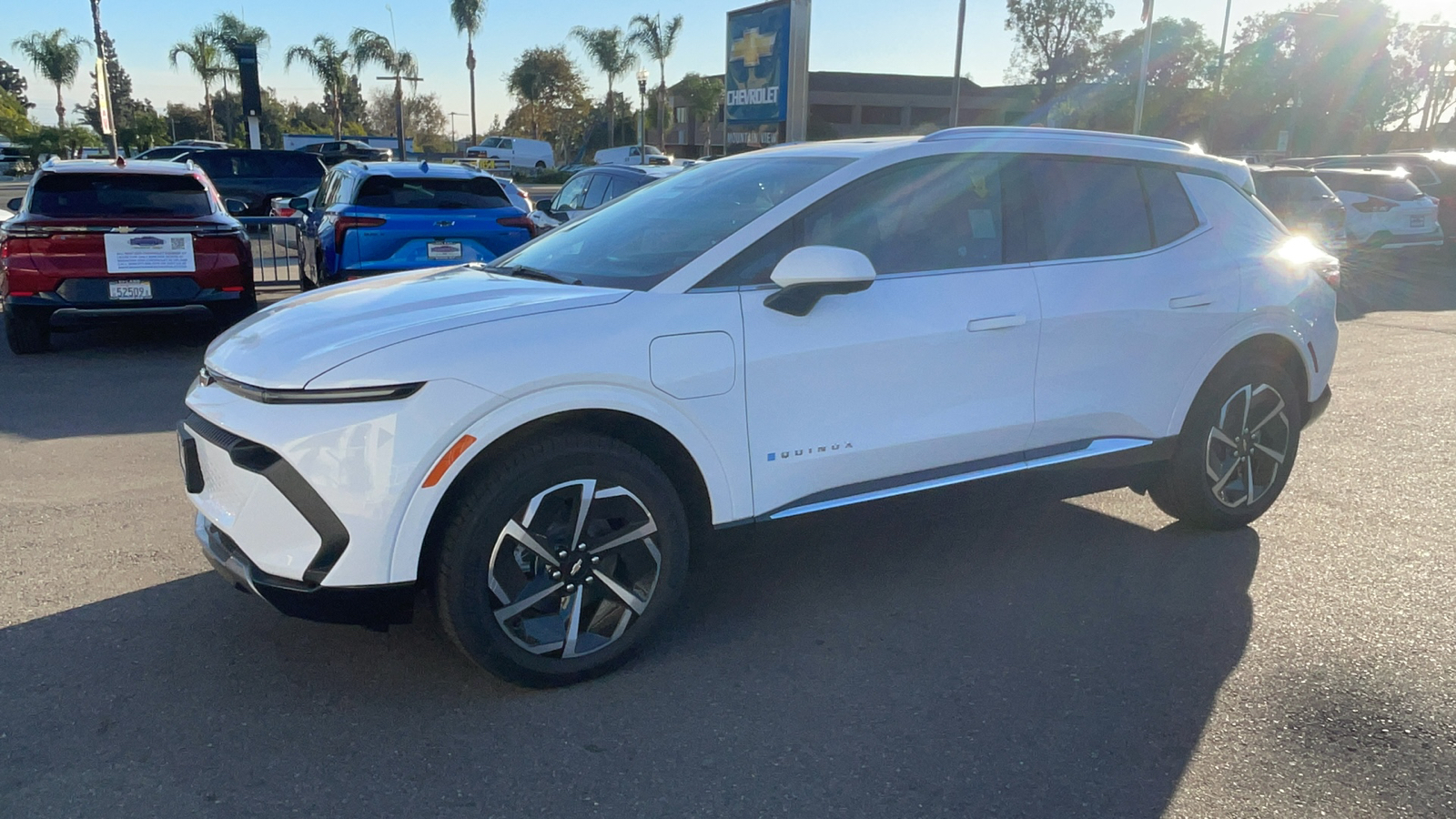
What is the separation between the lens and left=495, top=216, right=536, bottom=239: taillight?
29.8ft

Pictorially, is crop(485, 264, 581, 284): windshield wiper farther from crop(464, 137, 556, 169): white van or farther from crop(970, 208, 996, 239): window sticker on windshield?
crop(464, 137, 556, 169): white van

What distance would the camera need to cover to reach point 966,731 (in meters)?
3.14

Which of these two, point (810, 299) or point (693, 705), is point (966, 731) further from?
point (810, 299)

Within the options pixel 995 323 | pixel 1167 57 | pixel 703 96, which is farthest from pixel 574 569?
pixel 703 96

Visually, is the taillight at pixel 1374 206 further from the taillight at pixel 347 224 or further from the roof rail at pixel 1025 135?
the taillight at pixel 347 224

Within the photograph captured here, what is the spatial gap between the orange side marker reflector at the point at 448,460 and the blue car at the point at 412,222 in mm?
5855

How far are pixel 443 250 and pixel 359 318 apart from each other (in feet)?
18.8

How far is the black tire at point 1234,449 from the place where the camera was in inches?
180

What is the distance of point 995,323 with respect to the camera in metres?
3.86

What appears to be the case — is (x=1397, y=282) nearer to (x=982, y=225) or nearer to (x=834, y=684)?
(x=982, y=225)

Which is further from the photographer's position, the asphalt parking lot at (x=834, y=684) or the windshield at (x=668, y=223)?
the windshield at (x=668, y=223)

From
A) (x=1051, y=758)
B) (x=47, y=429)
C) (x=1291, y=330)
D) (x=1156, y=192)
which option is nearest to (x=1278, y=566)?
(x=1291, y=330)

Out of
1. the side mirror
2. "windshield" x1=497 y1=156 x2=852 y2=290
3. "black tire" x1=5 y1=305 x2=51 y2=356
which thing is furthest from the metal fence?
the side mirror

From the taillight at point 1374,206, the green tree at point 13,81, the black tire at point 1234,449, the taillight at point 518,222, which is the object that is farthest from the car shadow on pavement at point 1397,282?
the green tree at point 13,81
